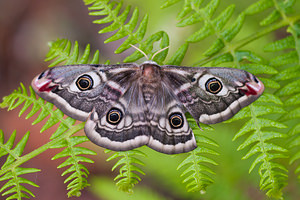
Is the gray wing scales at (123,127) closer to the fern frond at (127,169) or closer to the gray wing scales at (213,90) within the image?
the fern frond at (127,169)

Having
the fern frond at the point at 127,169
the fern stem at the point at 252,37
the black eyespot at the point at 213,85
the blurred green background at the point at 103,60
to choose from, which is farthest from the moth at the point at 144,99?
the blurred green background at the point at 103,60

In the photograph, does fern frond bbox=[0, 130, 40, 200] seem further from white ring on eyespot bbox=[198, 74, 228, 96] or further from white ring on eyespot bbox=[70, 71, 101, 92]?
white ring on eyespot bbox=[198, 74, 228, 96]

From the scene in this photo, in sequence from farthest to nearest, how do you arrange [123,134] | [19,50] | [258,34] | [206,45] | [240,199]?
[19,50] < [206,45] < [240,199] < [258,34] < [123,134]

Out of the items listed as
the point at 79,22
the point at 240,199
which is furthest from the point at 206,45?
the point at 79,22

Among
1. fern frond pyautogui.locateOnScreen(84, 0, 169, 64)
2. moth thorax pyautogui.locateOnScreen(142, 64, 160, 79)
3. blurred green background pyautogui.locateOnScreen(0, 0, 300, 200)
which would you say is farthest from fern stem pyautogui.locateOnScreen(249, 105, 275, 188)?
blurred green background pyautogui.locateOnScreen(0, 0, 300, 200)

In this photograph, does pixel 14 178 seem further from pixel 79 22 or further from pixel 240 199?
pixel 79 22
